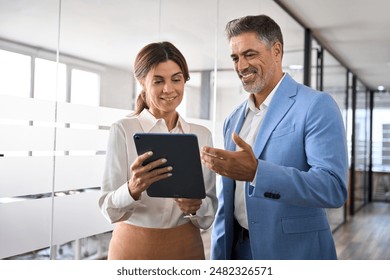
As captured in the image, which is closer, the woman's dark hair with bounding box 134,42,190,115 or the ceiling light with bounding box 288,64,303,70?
the woman's dark hair with bounding box 134,42,190,115

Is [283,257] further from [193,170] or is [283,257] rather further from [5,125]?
[5,125]

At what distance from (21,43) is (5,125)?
210 millimetres

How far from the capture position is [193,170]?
3.27ft

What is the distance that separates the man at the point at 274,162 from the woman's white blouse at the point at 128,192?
0.07 meters

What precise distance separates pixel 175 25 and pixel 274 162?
83 cm

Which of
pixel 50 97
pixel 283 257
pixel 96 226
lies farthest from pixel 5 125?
pixel 283 257

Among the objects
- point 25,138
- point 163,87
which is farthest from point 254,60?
point 25,138

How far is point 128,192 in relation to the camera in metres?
1.02

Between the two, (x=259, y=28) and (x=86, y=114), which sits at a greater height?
(x=259, y=28)

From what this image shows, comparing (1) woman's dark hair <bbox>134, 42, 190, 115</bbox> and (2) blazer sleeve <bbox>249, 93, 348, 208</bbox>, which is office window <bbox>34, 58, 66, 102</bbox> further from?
(2) blazer sleeve <bbox>249, 93, 348, 208</bbox>

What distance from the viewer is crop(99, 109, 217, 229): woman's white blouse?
1.06 metres

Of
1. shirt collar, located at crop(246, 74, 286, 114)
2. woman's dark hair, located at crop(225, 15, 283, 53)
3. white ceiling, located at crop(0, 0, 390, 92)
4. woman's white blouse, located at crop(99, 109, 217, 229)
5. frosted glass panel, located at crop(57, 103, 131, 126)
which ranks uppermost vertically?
white ceiling, located at crop(0, 0, 390, 92)

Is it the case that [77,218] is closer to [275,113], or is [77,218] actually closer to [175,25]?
[275,113]

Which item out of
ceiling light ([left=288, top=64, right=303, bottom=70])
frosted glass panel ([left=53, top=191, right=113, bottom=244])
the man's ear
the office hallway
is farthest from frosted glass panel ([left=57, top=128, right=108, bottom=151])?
the office hallway
